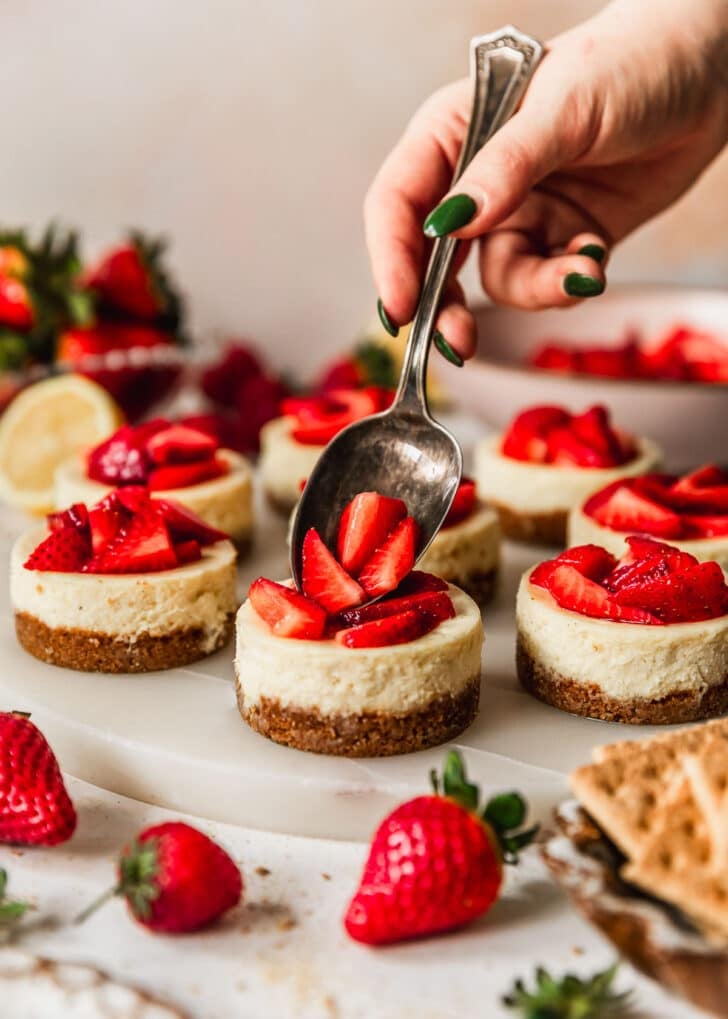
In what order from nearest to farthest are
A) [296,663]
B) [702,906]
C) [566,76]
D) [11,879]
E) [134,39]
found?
[702,906] < [11,879] < [296,663] < [566,76] < [134,39]

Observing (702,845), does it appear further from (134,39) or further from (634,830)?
(134,39)

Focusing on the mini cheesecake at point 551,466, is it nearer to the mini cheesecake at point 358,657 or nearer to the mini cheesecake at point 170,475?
the mini cheesecake at point 170,475

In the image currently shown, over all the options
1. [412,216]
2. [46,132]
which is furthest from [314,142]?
[412,216]

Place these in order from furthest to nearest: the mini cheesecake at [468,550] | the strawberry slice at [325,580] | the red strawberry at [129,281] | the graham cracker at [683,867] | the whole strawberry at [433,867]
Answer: the red strawberry at [129,281]
the mini cheesecake at [468,550]
the strawberry slice at [325,580]
the whole strawberry at [433,867]
the graham cracker at [683,867]

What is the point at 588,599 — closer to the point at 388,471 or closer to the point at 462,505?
the point at 388,471

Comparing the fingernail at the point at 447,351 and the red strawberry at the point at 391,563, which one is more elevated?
→ the fingernail at the point at 447,351

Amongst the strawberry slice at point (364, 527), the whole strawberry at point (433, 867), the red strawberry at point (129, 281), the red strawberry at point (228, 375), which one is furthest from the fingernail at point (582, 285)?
the red strawberry at point (228, 375)

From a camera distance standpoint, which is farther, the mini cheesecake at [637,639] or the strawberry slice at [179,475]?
the strawberry slice at [179,475]

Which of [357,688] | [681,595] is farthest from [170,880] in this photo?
[681,595]
